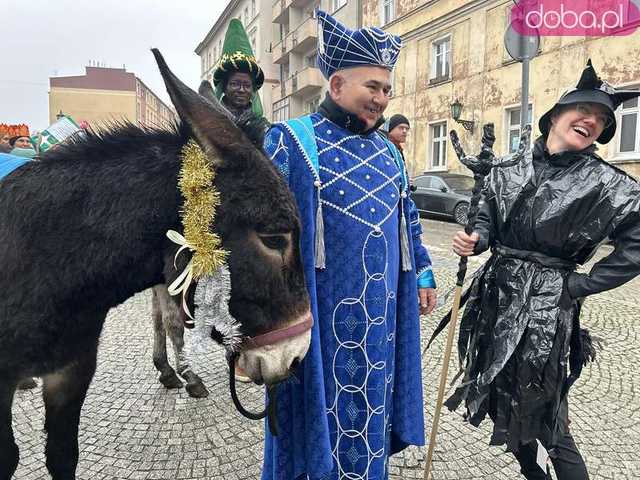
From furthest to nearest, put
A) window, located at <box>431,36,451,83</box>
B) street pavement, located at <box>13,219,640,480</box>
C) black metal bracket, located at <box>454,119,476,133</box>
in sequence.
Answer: window, located at <box>431,36,451,83</box>
black metal bracket, located at <box>454,119,476,133</box>
street pavement, located at <box>13,219,640,480</box>

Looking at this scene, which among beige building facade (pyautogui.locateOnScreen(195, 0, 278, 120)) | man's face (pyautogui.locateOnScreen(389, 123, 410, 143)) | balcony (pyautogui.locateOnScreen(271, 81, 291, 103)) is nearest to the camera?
man's face (pyautogui.locateOnScreen(389, 123, 410, 143))

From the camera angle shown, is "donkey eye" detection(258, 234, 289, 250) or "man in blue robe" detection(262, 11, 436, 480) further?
"man in blue robe" detection(262, 11, 436, 480)

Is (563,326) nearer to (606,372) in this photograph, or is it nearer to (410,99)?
→ (606,372)

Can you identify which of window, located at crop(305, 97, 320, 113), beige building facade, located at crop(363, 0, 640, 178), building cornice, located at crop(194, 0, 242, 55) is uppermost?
building cornice, located at crop(194, 0, 242, 55)

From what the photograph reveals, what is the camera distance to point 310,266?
69.3 inches

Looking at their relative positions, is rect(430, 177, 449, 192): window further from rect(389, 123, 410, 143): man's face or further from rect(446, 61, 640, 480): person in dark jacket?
rect(446, 61, 640, 480): person in dark jacket

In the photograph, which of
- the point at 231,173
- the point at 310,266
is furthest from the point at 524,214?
the point at 231,173

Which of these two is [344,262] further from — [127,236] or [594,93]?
[594,93]

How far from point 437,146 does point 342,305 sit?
63.0ft

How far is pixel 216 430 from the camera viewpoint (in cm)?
296

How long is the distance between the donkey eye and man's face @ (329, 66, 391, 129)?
760 millimetres

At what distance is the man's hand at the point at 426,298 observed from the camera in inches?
88.7

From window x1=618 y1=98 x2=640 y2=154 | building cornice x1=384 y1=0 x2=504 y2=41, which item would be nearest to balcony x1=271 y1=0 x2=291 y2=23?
building cornice x1=384 y1=0 x2=504 y2=41

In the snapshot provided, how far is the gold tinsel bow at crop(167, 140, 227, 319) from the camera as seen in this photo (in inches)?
54.4
